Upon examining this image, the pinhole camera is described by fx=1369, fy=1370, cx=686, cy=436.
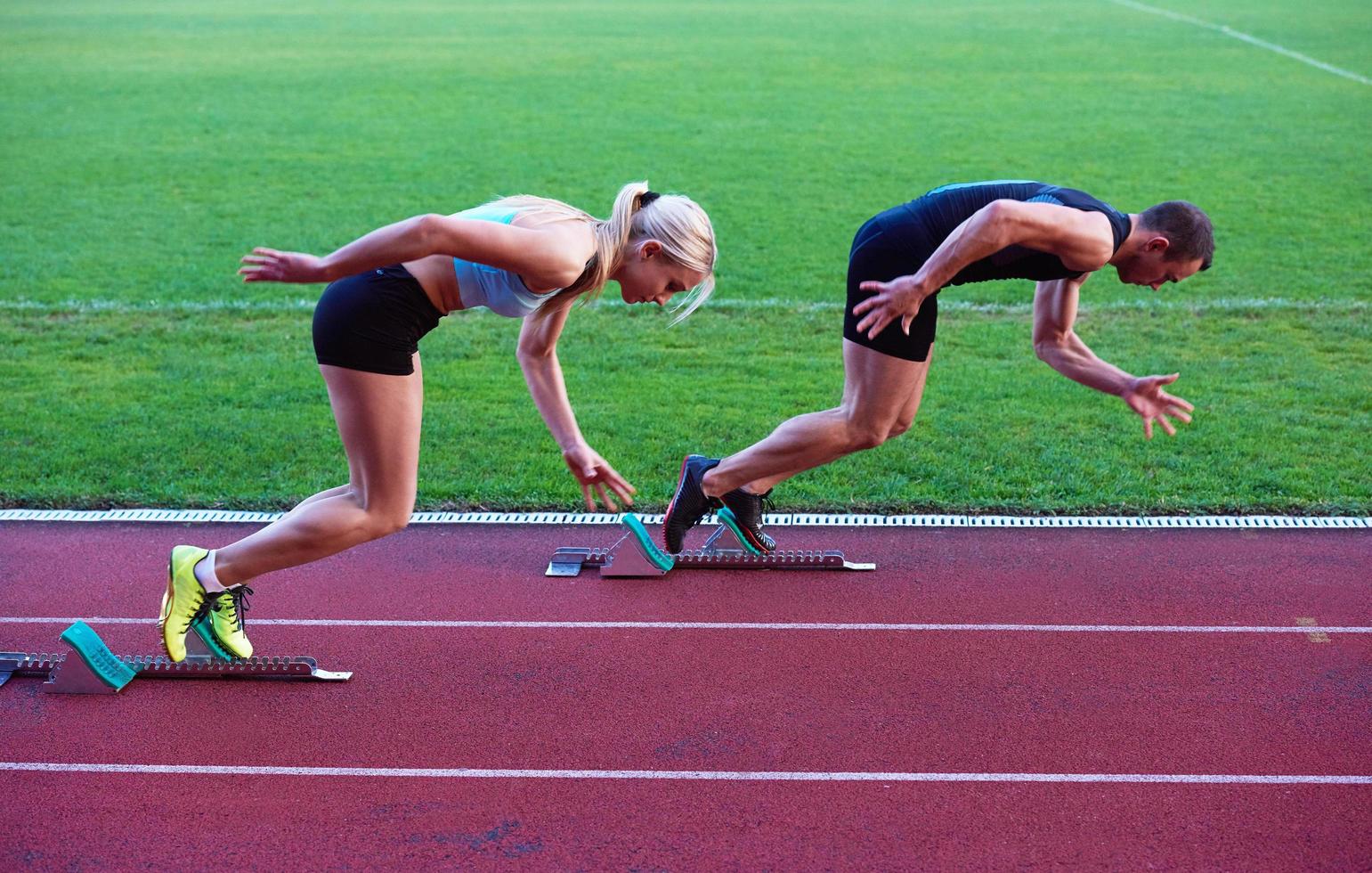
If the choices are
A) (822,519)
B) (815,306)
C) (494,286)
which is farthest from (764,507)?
(815,306)

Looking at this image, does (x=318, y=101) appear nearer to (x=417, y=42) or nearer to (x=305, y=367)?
(x=417, y=42)

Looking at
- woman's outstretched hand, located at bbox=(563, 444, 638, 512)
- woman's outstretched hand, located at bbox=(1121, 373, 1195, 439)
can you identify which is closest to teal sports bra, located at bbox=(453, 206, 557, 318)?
woman's outstretched hand, located at bbox=(563, 444, 638, 512)

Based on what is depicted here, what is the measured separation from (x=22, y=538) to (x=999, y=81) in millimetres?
18977

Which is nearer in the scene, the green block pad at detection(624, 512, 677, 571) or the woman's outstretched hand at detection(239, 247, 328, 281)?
the woman's outstretched hand at detection(239, 247, 328, 281)

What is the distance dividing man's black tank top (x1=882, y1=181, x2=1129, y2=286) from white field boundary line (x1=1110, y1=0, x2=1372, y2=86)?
61.6 ft

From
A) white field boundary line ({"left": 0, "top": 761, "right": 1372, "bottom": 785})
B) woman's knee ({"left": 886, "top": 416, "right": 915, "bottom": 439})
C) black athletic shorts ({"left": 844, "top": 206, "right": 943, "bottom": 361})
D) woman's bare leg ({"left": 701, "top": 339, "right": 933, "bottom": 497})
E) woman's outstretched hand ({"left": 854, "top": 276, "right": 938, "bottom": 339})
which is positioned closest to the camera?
white field boundary line ({"left": 0, "top": 761, "right": 1372, "bottom": 785})

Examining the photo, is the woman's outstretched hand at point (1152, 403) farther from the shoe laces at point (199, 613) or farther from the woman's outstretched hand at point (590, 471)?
the shoe laces at point (199, 613)

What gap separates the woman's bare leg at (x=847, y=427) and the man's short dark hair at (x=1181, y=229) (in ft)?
3.16

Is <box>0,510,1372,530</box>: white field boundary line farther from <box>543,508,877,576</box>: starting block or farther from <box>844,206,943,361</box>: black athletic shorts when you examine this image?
<box>844,206,943,361</box>: black athletic shorts

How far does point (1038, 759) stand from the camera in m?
4.16

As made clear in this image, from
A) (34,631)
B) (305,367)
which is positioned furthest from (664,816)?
(305,367)

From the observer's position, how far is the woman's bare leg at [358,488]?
426 cm

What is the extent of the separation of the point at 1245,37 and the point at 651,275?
26.3 meters

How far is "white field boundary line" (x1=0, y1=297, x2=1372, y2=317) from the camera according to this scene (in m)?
10.1
